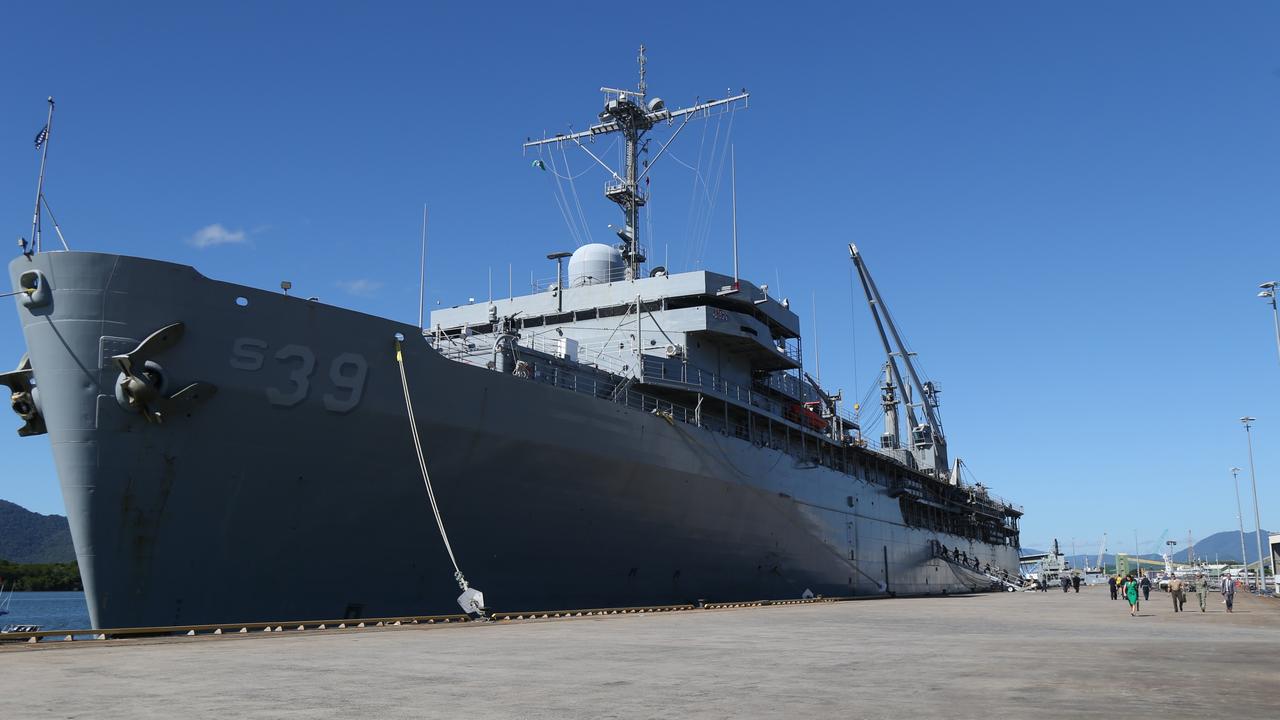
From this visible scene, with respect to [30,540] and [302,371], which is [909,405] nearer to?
[302,371]

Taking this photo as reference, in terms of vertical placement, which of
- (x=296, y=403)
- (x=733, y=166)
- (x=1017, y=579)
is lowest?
(x=1017, y=579)

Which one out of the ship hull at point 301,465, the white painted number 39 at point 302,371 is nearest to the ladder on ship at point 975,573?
the ship hull at point 301,465

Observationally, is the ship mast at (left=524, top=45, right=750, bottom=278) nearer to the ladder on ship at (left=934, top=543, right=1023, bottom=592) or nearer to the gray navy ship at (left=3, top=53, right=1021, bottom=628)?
the gray navy ship at (left=3, top=53, right=1021, bottom=628)

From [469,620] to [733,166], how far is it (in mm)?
18314

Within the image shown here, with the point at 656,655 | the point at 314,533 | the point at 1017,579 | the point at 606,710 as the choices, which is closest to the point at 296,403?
the point at 314,533

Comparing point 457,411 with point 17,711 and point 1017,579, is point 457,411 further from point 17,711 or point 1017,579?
point 1017,579

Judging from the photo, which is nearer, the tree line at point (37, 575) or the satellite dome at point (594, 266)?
the satellite dome at point (594, 266)

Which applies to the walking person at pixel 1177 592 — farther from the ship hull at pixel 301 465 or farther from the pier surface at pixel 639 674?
the ship hull at pixel 301 465

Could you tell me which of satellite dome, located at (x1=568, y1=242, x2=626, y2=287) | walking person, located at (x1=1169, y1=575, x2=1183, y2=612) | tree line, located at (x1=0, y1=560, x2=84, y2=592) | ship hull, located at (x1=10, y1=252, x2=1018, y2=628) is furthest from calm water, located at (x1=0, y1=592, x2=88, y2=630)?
walking person, located at (x1=1169, y1=575, x2=1183, y2=612)

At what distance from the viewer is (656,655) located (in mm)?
8969

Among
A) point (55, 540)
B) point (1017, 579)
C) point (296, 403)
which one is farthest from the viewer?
point (55, 540)

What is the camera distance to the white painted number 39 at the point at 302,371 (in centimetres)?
1345

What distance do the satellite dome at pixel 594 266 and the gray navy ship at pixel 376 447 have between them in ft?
5.10

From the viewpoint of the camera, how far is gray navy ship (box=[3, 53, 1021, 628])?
42.2ft
